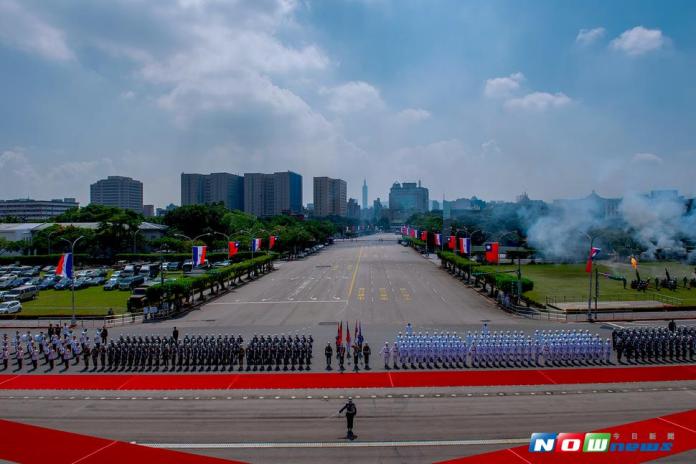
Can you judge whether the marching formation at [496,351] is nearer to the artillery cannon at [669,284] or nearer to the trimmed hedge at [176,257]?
the artillery cannon at [669,284]

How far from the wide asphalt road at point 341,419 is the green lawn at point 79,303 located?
22.3 m

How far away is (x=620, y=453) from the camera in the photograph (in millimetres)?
14805

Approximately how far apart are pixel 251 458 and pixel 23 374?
15936 millimetres

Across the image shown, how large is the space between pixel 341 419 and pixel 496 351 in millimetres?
10668

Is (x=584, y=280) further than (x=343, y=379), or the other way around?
(x=584, y=280)

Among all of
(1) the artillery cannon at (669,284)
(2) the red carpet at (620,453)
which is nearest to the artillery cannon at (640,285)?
(1) the artillery cannon at (669,284)

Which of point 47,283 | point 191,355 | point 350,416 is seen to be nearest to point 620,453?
point 350,416

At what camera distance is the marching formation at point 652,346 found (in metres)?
25.9

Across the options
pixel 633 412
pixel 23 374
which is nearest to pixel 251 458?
pixel 633 412

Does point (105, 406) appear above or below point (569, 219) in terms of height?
below

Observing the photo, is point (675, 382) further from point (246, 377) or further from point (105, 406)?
point (105, 406)

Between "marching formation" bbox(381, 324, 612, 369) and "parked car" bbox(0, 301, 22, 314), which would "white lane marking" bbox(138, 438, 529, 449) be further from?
"parked car" bbox(0, 301, 22, 314)

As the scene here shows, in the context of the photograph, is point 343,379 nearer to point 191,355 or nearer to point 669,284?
point 191,355

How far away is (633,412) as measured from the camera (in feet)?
60.1
